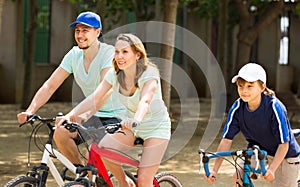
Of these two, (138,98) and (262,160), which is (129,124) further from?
(262,160)

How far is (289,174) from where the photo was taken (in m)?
5.81

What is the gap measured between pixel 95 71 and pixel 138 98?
0.73 m

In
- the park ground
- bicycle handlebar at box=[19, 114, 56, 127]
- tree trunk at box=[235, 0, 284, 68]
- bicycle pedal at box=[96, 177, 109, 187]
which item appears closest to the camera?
bicycle handlebar at box=[19, 114, 56, 127]

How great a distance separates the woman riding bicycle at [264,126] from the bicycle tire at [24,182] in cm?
126

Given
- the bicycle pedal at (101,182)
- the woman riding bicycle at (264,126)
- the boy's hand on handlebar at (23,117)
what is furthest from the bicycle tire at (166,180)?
the boy's hand on handlebar at (23,117)

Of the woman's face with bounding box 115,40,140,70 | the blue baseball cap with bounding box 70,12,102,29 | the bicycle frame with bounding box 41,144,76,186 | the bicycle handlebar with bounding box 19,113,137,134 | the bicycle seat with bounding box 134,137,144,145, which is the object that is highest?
the blue baseball cap with bounding box 70,12,102,29

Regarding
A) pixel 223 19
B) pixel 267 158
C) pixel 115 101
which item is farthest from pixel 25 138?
pixel 267 158

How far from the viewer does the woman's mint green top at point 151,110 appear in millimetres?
5910

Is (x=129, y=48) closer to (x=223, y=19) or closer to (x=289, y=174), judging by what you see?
(x=289, y=174)

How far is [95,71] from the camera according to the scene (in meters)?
6.50

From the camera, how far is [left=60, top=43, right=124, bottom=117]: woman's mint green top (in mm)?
6504

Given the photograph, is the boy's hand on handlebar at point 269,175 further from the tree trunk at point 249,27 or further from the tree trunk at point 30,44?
the tree trunk at point 30,44

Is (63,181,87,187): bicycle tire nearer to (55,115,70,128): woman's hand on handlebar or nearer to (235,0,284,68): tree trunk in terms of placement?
(55,115,70,128): woman's hand on handlebar

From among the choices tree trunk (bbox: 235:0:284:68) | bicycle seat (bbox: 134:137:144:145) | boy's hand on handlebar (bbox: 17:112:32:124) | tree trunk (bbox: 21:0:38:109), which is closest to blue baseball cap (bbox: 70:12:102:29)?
boy's hand on handlebar (bbox: 17:112:32:124)
